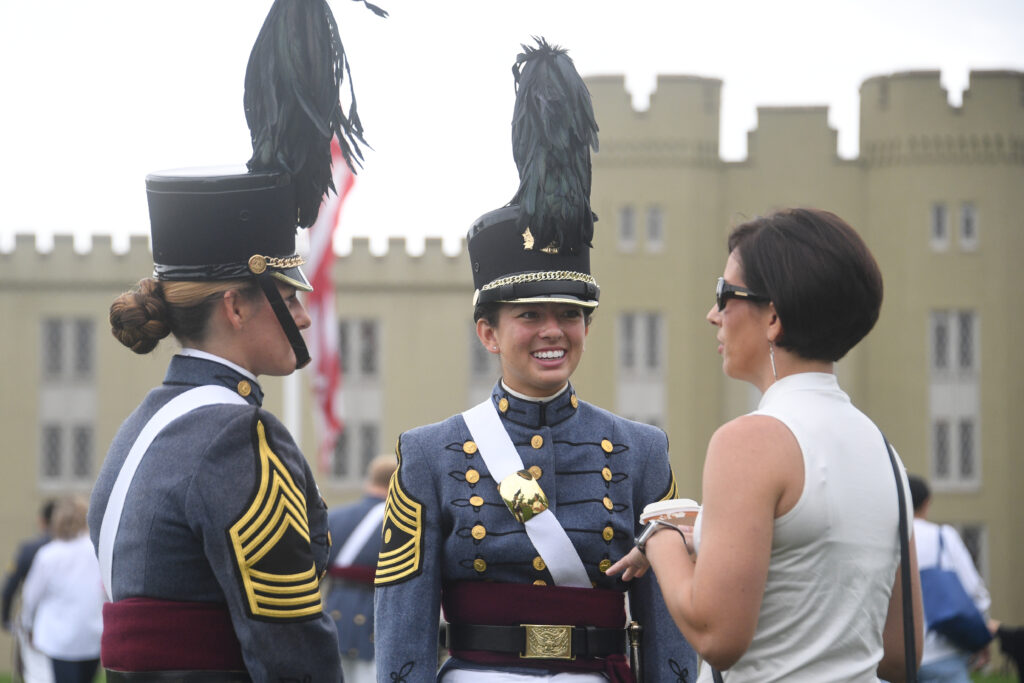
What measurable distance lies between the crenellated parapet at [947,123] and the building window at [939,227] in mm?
1190

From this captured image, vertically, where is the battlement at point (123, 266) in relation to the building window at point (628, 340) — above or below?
above

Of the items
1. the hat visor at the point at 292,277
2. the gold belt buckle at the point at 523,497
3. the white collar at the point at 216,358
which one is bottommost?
the gold belt buckle at the point at 523,497

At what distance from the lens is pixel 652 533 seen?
3.10 m

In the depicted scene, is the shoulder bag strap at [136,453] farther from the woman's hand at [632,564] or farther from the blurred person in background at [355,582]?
the blurred person in background at [355,582]

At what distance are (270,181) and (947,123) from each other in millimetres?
32712

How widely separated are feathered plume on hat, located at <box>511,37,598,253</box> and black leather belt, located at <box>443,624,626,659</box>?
1080mm

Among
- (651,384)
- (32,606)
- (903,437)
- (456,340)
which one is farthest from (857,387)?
(32,606)

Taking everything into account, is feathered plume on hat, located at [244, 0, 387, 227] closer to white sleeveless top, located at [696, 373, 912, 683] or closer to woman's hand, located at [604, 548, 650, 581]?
woman's hand, located at [604, 548, 650, 581]

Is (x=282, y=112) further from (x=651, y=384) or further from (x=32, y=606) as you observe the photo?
(x=651, y=384)

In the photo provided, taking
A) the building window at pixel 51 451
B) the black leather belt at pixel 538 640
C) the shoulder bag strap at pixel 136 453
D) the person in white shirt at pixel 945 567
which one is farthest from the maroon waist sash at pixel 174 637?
the building window at pixel 51 451

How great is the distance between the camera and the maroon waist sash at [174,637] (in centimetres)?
313

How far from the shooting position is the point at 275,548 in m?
3.14

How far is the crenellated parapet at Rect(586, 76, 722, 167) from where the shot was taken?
111ft

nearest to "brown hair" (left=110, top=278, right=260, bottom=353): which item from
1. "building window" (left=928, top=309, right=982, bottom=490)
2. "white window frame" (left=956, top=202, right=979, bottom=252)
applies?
"building window" (left=928, top=309, right=982, bottom=490)
